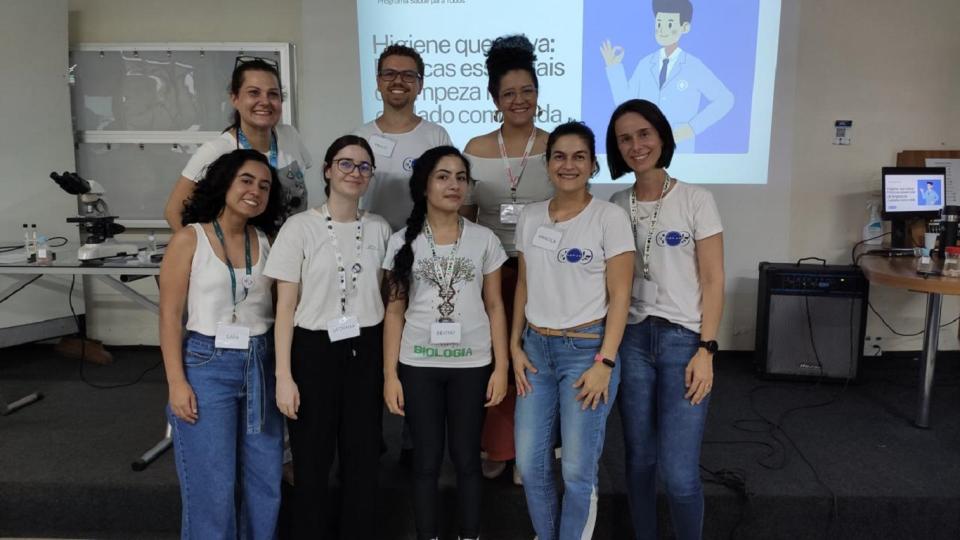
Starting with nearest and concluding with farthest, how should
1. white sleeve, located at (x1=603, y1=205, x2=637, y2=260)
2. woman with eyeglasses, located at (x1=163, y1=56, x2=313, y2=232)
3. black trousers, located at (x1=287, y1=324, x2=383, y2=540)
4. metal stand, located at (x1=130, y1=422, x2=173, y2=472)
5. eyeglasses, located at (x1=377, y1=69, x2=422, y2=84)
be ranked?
white sleeve, located at (x1=603, y1=205, x2=637, y2=260) < black trousers, located at (x1=287, y1=324, x2=383, y2=540) < woman with eyeglasses, located at (x1=163, y1=56, x2=313, y2=232) < eyeglasses, located at (x1=377, y1=69, x2=422, y2=84) < metal stand, located at (x1=130, y1=422, x2=173, y2=472)

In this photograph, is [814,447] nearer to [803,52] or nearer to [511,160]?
[511,160]

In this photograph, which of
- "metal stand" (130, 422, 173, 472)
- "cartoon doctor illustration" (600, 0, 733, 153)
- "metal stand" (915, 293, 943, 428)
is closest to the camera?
"metal stand" (130, 422, 173, 472)

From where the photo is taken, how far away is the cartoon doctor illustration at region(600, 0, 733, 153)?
3340mm

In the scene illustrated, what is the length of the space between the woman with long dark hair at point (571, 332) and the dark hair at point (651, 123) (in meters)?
0.11

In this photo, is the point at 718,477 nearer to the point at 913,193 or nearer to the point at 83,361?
the point at 913,193

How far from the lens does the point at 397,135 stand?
201cm

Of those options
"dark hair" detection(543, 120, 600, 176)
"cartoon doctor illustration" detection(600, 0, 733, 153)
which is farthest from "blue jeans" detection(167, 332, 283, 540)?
"cartoon doctor illustration" detection(600, 0, 733, 153)

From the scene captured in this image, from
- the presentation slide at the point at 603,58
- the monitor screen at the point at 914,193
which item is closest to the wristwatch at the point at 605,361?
the presentation slide at the point at 603,58

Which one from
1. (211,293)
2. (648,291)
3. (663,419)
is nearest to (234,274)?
(211,293)

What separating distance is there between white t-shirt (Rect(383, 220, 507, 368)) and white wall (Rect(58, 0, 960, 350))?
217 cm

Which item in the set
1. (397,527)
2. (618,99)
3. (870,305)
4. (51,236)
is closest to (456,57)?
(618,99)

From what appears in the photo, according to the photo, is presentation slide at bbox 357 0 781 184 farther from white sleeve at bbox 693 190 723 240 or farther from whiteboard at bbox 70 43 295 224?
white sleeve at bbox 693 190 723 240

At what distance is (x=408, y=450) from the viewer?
7.55 feet

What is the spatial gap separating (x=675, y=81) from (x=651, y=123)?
81.7 inches
